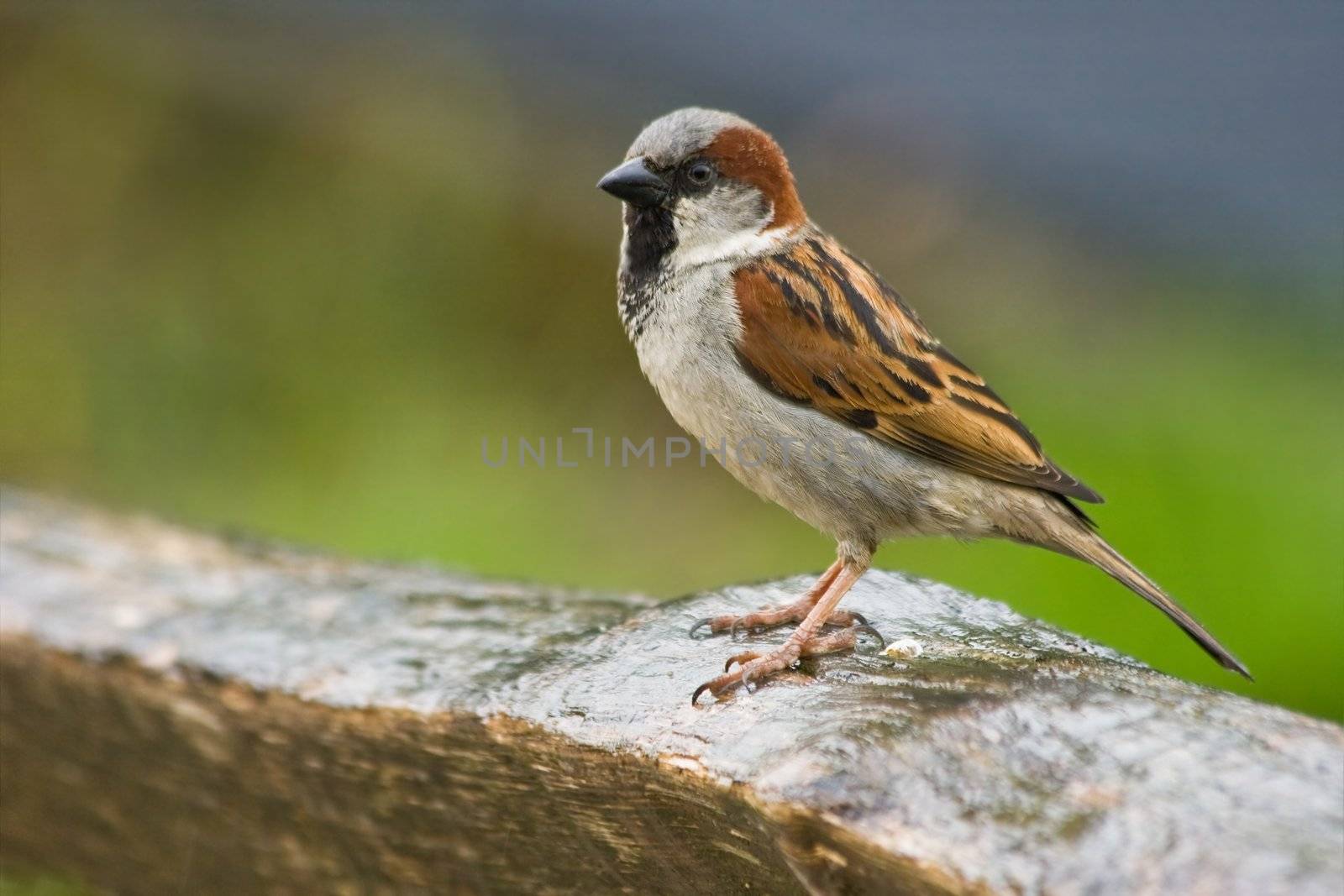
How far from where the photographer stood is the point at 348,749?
271 cm

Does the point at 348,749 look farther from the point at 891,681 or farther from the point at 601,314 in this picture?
the point at 601,314

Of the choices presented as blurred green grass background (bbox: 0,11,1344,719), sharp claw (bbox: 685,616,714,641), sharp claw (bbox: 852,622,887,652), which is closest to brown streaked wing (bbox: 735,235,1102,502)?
sharp claw (bbox: 852,622,887,652)

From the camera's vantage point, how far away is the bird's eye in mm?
3039

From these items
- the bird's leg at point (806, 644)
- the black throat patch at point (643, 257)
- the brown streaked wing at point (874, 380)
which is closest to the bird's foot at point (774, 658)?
the bird's leg at point (806, 644)

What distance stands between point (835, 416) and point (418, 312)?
3.85 m

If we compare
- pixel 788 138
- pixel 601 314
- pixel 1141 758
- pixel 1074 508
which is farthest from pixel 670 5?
pixel 1141 758

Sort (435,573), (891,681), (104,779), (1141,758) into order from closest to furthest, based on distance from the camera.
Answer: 1. (1141,758)
2. (891,681)
3. (104,779)
4. (435,573)

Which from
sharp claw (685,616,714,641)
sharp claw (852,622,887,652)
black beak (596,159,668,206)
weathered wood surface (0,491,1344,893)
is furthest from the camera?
black beak (596,159,668,206)

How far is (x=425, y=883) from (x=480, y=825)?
263 mm

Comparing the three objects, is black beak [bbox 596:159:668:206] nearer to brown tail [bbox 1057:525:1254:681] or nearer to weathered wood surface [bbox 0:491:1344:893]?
weathered wood surface [bbox 0:491:1344:893]

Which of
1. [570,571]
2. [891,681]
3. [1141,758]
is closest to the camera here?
[1141,758]

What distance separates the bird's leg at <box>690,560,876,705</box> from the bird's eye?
2.83 feet

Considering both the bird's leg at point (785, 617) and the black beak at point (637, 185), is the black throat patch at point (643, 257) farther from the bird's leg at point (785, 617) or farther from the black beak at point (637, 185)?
the bird's leg at point (785, 617)

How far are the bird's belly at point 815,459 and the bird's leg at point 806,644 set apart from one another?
9 cm
